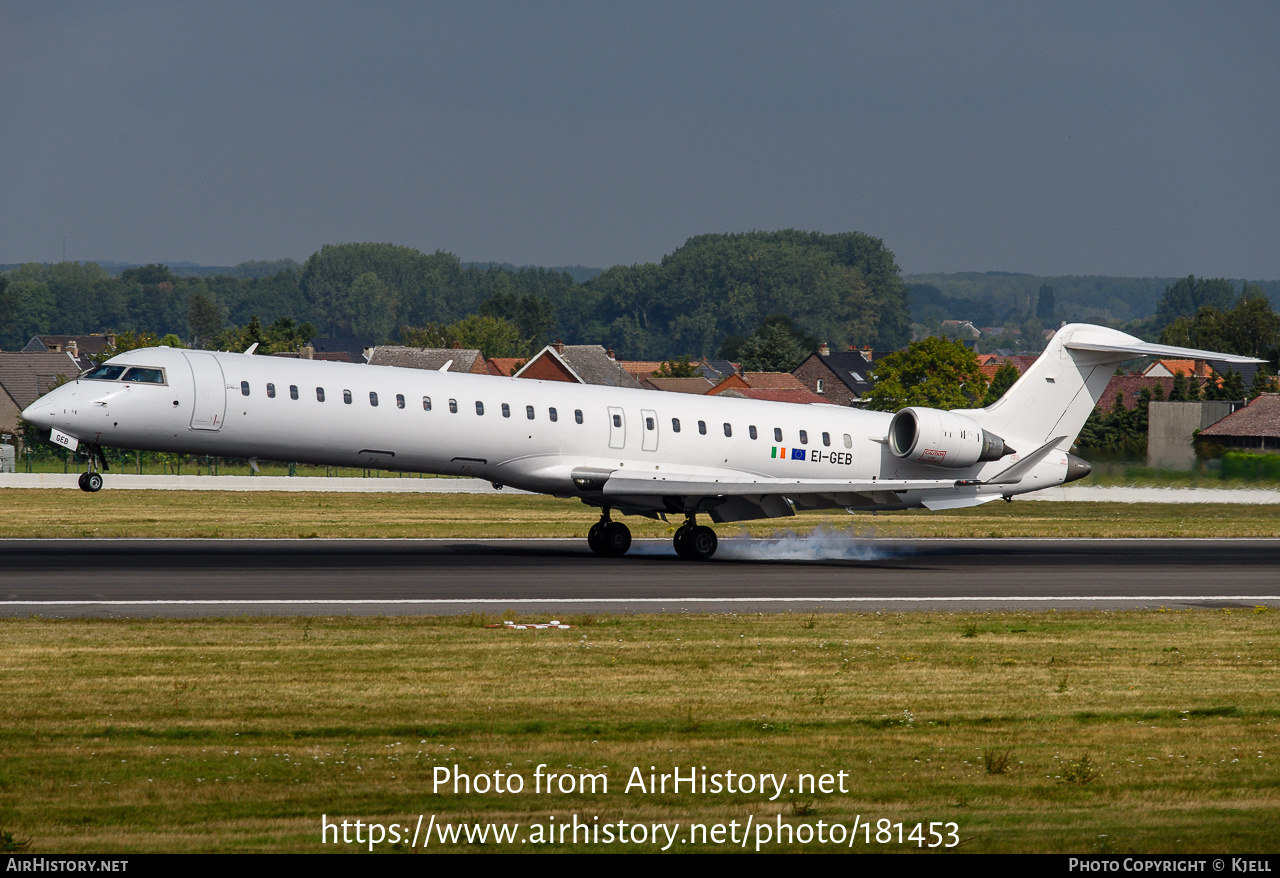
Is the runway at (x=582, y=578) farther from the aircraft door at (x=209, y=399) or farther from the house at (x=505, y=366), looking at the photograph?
the house at (x=505, y=366)

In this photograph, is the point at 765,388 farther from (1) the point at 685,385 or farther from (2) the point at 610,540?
(2) the point at 610,540

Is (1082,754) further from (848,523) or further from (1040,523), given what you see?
(1040,523)

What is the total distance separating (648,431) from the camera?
29.1 meters

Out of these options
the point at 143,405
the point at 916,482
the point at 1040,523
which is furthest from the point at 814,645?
the point at 1040,523

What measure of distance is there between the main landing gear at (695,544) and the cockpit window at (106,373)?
39.3 ft

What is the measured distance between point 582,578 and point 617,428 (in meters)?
4.70

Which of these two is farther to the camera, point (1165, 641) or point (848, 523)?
point (848, 523)

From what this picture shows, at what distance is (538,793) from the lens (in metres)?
10.1

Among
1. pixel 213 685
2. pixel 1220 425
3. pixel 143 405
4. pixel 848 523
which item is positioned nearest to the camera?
pixel 213 685

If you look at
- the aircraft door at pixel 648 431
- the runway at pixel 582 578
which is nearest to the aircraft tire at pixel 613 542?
the runway at pixel 582 578

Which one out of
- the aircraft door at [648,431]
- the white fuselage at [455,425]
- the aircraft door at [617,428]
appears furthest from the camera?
the aircraft door at [648,431]

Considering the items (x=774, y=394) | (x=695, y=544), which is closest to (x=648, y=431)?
(x=695, y=544)

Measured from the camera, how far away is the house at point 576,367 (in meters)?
95.2
